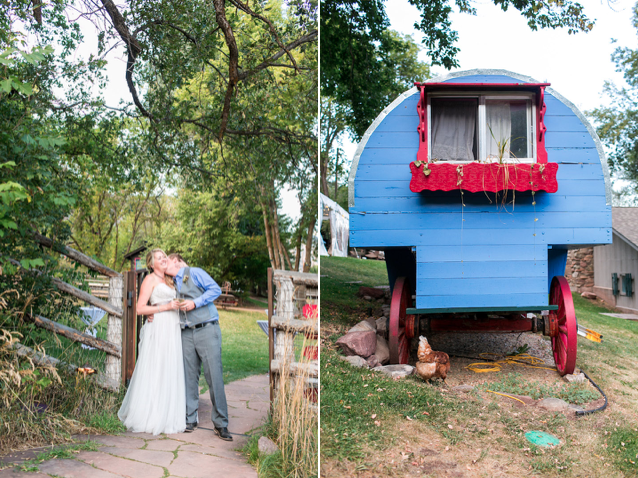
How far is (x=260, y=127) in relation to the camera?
7.78 metres

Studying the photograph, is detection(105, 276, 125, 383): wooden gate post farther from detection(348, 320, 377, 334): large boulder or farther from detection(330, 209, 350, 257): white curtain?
detection(330, 209, 350, 257): white curtain

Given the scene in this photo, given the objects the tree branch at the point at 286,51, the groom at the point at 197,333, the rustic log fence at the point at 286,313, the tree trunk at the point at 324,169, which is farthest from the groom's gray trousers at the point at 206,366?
the tree trunk at the point at 324,169

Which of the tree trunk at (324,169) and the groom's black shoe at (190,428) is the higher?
the tree trunk at (324,169)

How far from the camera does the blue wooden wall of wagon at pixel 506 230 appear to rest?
14.8ft

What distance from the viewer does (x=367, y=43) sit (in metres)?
7.64

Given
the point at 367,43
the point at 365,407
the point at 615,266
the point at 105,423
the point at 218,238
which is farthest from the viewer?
the point at 218,238

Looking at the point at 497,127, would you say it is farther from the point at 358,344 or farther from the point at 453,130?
the point at 358,344

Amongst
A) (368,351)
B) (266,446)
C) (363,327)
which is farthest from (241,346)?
(266,446)

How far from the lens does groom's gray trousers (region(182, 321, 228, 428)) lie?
14.4ft

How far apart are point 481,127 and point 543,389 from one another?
2.18 meters

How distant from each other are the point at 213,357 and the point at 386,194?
2.05 metres

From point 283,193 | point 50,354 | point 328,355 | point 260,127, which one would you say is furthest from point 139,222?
point 328,355

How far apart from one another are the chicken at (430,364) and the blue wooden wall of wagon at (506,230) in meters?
0.43

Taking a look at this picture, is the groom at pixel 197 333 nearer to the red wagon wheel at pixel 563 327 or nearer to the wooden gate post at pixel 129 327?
the wooden gate post at pixel 129 327
